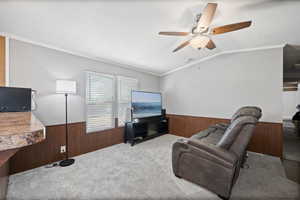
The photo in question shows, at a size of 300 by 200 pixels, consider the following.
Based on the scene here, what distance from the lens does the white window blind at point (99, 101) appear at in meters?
3.13

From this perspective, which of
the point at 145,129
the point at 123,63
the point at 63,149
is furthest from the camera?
the point at 145,129

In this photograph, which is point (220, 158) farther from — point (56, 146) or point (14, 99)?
point (56, 146)

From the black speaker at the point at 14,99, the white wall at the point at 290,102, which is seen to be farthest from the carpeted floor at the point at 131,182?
the white wall at the point at 290,102

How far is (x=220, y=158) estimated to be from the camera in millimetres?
1605

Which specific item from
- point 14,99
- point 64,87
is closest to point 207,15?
point 64,87

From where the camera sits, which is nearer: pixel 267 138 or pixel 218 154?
pixel 218 154

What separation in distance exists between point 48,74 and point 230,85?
14.2 ft

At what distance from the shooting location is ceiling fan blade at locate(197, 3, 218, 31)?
1.40 meters

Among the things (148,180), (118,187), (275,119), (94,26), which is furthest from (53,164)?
(275,119)

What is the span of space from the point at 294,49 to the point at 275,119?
68.2 inches

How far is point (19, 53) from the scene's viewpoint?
2.23 meters

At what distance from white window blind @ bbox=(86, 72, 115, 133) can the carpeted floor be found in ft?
2.96

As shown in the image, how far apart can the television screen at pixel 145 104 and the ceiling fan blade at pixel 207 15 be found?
93.8 inches

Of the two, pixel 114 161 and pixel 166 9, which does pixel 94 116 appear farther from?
pixel 166 9
